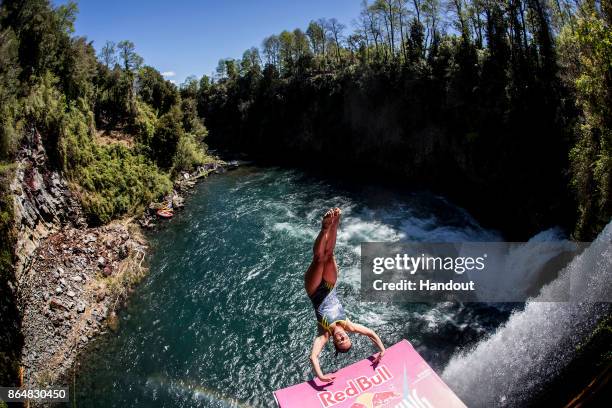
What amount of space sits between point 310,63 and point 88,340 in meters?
44.6

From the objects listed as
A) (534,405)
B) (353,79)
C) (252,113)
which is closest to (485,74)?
A: (353,79)

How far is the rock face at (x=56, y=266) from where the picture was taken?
46.3ft

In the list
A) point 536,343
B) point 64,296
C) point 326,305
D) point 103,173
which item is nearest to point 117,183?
point 103,173

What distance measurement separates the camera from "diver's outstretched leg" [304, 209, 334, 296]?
534 cm

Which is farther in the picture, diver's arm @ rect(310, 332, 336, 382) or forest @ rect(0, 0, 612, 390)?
forest @ rect(0, 0, 612, 390)

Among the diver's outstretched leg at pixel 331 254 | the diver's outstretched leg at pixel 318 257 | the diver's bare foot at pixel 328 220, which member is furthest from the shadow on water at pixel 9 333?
the diver's bare foot at pixel 328 220

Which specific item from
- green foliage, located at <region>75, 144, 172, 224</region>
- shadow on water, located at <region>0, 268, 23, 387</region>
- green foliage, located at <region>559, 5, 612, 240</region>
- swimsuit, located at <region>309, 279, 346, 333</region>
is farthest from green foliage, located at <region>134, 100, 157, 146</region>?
green foliage, located at <region>559, 5, 612, 240</region>

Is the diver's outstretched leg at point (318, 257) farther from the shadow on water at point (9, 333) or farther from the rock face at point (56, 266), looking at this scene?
the rock face at point (56, 266)

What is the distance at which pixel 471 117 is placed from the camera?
28062 mm

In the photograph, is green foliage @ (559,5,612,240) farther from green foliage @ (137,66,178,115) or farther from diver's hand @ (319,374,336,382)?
green foliage @ (137,66,178,115)

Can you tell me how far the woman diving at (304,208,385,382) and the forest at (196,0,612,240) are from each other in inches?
443

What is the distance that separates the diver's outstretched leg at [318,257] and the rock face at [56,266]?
1309 centimetres

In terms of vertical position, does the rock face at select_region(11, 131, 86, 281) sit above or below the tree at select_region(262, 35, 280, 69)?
below

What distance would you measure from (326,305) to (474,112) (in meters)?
26.5
